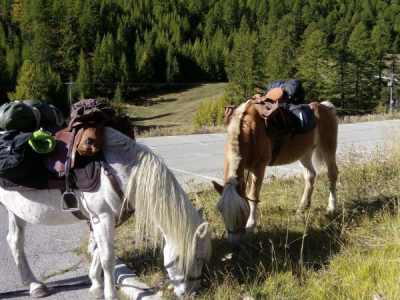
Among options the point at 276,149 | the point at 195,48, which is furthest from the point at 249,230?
the point at 195,48

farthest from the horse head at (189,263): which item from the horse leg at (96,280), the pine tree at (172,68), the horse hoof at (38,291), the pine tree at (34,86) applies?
the pine tree at (172,68)

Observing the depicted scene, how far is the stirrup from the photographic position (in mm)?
3045

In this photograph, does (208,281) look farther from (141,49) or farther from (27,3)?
(27,3)

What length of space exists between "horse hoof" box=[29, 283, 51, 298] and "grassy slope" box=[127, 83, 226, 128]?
56308mm

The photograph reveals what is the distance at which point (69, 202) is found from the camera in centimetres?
308

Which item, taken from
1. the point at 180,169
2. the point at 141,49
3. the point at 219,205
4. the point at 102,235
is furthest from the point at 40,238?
the point at 141,49

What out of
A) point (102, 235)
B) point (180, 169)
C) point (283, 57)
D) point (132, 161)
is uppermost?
point (283, 57)

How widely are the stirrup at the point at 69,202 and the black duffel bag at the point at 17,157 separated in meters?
0.35

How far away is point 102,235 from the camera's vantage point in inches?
118

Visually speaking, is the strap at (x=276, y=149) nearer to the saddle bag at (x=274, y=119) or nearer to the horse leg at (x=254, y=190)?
the saddle bag at (x=274, y=119)

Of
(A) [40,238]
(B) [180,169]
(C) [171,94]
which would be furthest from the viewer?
(C) [171,94]

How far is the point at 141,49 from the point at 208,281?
329 feet

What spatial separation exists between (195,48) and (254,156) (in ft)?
343

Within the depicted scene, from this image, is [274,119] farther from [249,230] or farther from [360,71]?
[360,71]
